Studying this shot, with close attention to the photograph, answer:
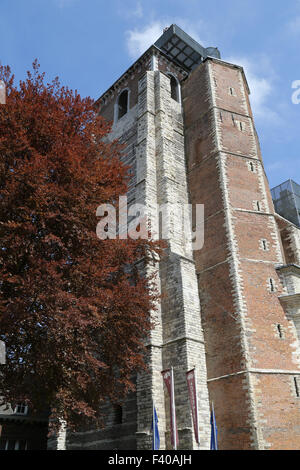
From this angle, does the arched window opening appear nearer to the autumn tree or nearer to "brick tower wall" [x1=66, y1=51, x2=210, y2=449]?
"brick tower wall" [x1=66, y1=51, x2=210, y2=449]

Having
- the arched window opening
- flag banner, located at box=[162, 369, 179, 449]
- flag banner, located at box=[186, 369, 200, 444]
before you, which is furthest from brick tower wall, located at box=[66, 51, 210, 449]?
the arched window opening

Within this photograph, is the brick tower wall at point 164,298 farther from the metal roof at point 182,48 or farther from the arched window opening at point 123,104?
the metal roof at point 182,48

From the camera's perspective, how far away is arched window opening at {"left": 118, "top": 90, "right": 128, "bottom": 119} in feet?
93.0

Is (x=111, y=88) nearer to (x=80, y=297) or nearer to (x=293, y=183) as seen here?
(x=293, y=183)

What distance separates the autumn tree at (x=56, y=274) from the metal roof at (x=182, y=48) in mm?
22365

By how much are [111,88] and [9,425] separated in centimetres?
2382

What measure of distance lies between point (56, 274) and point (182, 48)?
94.0ft

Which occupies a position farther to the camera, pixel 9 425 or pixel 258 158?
→ pixel 9 425

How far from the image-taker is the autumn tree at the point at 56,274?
1122cm

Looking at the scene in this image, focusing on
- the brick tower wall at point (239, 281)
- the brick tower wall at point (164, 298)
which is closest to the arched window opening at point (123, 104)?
the brick tower wall at point (164, 298)

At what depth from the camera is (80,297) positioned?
11664 millimetres

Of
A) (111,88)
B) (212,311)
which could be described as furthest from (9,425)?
(111,88)

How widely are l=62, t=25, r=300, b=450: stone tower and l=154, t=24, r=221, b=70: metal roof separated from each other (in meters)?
9.79

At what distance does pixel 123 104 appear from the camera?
29.1 m
